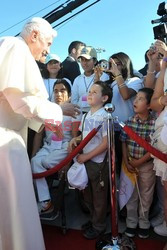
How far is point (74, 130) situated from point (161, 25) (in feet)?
5.29

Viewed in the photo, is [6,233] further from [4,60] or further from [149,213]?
[149,213]

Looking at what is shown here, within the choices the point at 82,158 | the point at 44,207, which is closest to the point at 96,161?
the point at 82,158

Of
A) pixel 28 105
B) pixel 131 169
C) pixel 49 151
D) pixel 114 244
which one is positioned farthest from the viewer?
pixel 49 151

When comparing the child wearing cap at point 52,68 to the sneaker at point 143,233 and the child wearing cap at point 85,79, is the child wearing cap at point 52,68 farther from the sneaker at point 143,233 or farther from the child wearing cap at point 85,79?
the sneaker at point 143,233

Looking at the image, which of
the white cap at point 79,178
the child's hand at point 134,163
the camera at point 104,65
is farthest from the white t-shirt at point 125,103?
the white cap at point 79,178

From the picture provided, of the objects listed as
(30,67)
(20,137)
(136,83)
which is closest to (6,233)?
(20,137)

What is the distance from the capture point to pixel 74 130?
3.41m

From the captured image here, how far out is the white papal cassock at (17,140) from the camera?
6.64 feet

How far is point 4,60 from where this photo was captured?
2.05 m

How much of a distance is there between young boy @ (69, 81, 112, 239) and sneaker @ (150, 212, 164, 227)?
0.58 metres

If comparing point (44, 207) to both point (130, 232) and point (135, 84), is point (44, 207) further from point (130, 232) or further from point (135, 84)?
point (135, 84)

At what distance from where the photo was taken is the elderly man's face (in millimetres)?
2264

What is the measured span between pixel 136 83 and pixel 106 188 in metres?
1.34

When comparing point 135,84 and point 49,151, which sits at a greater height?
point 135,84
